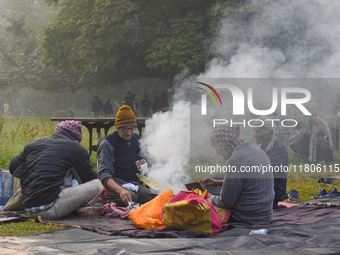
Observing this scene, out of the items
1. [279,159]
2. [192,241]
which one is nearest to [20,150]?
[279,159]

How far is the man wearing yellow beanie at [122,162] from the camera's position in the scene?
655cm

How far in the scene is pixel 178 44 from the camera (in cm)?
1812

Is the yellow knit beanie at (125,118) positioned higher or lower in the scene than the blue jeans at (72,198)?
higher

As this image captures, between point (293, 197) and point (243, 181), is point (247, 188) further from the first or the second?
point (293, 197)

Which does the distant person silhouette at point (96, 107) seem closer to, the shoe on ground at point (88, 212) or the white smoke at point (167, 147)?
the white smoke at point (167, 147)

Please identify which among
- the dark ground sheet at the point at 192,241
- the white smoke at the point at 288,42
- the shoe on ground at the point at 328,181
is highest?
the white smoke at the point at 288,42

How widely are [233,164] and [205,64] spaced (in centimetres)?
1332

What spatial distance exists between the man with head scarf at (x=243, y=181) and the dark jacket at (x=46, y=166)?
1.65 m

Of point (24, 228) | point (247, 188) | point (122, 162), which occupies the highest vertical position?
point (122, 162)

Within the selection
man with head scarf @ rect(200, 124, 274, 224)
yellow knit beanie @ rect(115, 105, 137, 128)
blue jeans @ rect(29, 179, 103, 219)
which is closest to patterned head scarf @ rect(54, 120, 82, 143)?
blue jeans @ rect(29, 179, 103, 219)

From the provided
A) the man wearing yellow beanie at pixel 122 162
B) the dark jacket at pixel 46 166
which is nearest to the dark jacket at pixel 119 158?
the man wearing yellow beanie at pixel 122 162

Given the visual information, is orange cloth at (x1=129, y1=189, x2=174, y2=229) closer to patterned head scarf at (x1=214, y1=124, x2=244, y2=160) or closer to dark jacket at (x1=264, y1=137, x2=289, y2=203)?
patterned head scarf at (x1=214, y1=124, x2=244, y2=160)

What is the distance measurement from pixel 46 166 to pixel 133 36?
14.7m

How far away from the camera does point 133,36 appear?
65.5 ft
